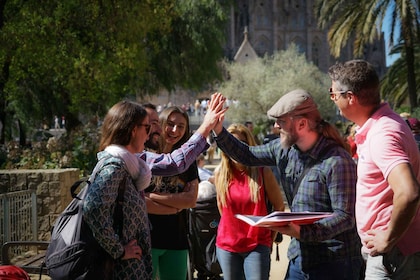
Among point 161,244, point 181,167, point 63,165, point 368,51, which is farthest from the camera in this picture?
point 368,51

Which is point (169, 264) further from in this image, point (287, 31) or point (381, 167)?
point (287, 31)

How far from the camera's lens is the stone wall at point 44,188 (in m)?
7.34

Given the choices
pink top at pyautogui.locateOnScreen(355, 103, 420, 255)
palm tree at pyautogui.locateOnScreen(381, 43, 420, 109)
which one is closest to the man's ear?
pink top at pyautogui.locateOnScreen(355, 103, 420, 255)

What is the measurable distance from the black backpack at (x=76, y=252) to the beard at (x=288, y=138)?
1070mm

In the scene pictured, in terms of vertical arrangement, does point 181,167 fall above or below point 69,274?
above

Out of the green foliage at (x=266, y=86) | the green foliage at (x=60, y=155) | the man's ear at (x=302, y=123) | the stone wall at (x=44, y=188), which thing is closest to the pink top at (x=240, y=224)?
the man's ear at (x=302, y=123)

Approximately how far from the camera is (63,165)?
9.20m

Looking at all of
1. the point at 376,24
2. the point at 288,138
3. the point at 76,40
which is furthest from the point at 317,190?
the point at 376,24

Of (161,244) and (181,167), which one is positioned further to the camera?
(161,244)

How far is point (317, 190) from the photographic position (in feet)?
9.97

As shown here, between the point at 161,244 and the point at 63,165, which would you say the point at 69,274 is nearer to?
the point at 161,244

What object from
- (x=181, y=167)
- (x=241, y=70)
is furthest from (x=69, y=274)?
(x=241, y=70)

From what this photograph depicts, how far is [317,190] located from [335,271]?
0.42 m

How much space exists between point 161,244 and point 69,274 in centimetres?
135
